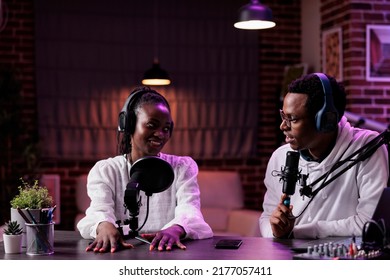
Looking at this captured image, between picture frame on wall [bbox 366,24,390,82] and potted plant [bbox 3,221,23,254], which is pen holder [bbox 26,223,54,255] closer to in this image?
potted plant [bbox 3,221,23,254]

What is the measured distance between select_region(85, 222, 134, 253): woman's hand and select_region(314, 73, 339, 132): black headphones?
81cm

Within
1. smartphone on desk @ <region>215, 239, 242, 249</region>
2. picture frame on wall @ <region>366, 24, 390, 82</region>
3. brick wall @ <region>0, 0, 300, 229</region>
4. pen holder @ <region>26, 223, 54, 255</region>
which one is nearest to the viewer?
pen holder @ <region>26, 223, 54, 255</region>

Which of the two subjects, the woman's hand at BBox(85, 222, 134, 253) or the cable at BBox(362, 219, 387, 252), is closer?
the cable at BBox(362, 219, 387, 252)

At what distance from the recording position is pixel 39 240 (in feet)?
7.39

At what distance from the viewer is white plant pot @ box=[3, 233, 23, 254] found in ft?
7.43

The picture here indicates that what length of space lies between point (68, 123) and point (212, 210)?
1.61 m

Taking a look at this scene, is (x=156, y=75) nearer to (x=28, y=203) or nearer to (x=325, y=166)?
(x=325, y=166)

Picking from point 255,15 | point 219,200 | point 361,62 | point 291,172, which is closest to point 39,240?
point 291,172

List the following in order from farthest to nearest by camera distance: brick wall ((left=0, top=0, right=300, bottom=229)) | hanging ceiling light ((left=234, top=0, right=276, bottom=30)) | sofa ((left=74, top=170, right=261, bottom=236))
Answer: brick wall ((left=0, top=0, right=300, bottom=229)) < sofa ((left=74, top=170, right=261, bottom=236)) < hanging ceiling light ((left=234, top=0, right=276, bottom=30))

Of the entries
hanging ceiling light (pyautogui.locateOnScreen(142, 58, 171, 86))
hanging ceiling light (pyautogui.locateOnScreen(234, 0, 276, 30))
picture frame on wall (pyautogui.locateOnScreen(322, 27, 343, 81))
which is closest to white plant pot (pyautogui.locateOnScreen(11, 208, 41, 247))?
hanging ceiling light (pyautogui.locateOnScreen(234, 0, 276, 30))

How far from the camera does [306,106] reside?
2.62 m

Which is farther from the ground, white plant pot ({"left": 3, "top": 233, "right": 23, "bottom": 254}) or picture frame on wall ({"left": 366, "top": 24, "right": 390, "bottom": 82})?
picture frame on wall ({"left": 366, "top": 24, "right": 390, "bottom": 82})

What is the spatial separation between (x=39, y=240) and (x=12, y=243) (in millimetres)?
91
